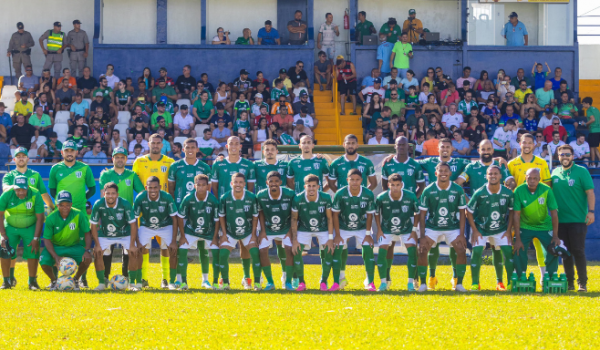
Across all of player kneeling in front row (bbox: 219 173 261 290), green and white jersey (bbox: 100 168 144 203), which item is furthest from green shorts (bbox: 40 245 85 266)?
player kneeling in front row (bbox: 219 173 261 290)

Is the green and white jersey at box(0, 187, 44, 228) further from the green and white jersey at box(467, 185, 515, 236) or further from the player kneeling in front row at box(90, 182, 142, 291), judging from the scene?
the green and white jersey at box(467, 185, 515, 236)

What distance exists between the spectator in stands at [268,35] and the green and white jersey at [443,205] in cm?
1407

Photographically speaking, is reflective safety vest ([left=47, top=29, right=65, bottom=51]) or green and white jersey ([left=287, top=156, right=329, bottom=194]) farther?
reflective safety vest ([left=47, top=29, right=65, bottom=51])

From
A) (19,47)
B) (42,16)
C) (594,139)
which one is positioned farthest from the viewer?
(42,16)

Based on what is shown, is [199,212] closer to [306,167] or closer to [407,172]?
[306,167]

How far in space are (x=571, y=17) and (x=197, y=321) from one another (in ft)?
70.9

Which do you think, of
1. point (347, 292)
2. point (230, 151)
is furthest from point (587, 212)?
point (230, 151)

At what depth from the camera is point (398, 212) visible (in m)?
11.5

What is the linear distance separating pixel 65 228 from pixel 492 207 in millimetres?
6748

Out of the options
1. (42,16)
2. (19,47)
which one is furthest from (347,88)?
(42,16)

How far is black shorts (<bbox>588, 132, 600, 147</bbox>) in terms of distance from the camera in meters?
22.0

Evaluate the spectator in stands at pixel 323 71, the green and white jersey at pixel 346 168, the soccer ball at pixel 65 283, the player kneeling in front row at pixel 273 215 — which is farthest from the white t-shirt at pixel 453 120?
the soccer ball at pixel 65 283

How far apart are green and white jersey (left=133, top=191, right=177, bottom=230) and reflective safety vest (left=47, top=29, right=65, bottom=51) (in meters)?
13.8

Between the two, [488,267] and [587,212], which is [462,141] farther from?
[587,212]
